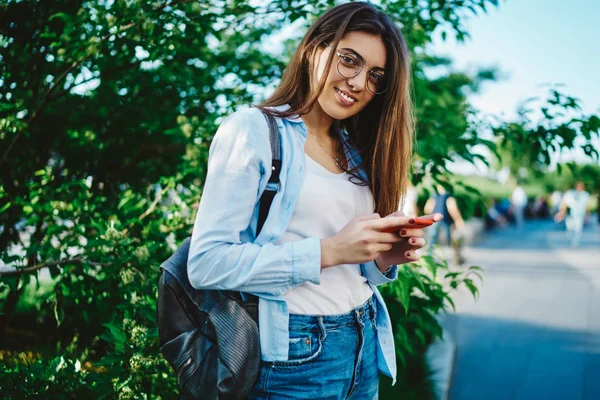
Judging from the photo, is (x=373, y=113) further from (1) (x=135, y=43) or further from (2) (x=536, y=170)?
(2) (x=536, y=170)

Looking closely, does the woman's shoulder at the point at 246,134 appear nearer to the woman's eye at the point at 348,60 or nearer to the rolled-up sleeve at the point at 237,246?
the rolled-up sleeve at the point at 237,246

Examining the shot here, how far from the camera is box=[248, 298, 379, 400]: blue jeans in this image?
4.41ft

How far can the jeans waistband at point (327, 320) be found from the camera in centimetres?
137

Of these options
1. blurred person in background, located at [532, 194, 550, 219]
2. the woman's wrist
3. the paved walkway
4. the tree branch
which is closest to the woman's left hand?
the woman's wrist

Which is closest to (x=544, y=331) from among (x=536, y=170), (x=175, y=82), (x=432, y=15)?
(x=432, y=15)

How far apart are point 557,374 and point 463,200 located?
2.15 meters

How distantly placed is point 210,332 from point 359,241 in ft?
1.54

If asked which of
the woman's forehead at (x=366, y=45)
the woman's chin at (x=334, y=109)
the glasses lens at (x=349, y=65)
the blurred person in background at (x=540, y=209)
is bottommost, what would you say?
the blurred person in background at (x=540, y=209)

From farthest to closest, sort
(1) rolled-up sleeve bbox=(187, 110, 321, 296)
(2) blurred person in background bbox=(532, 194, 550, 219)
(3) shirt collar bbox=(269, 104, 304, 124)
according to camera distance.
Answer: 1. (2) blurred person in background bbox=(532, 194, 550, 219)
2. (3) shirt collar bbox=(269, 104, 304, 124)
3. (1) rolled-up sleeve bbox=(187, 110, 321, 296)

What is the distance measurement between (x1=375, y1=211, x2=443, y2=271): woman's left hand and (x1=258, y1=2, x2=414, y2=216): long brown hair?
18cm

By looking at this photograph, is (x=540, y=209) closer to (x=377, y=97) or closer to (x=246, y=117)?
(x=377, y=97)

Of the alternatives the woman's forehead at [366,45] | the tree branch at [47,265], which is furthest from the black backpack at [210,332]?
the tree branch at [47,265]

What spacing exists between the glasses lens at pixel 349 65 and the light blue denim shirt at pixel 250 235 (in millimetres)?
287

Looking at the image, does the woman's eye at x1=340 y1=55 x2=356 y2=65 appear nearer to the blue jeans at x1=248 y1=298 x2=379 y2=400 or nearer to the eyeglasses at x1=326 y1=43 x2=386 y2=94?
the eyeglasses at x1=326 y1=43 x2=386 y2=94
